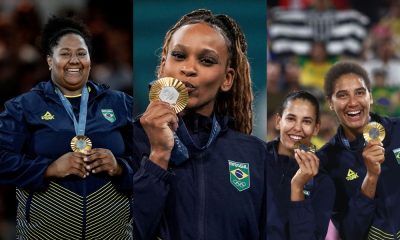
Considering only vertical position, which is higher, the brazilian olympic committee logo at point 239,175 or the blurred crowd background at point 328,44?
the blurred crowd background at point 328,44

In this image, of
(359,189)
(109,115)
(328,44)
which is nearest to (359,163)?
(359,189)

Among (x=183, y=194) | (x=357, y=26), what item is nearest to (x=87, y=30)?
(x=183, y=194)

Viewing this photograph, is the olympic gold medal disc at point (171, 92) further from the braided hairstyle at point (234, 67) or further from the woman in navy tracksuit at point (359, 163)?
the woman in navy tracksuit at point (359, 163)

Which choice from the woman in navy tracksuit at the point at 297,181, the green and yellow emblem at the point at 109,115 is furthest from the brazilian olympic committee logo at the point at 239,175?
the green and yellow emblem at the point at 109,115

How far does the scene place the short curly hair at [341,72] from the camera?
8.70 ft

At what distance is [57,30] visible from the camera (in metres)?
2.48

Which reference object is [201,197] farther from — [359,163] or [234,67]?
[359,163]

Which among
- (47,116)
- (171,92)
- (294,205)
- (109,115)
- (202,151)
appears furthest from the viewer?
(294,205)

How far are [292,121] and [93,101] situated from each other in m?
0.87

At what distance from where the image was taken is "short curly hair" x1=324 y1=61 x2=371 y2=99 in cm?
265

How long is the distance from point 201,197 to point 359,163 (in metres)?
0.82

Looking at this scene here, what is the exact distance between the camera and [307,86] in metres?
2.68

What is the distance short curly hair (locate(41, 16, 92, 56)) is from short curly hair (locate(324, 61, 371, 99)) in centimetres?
106

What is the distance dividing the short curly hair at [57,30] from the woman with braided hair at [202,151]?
0.37 metres
